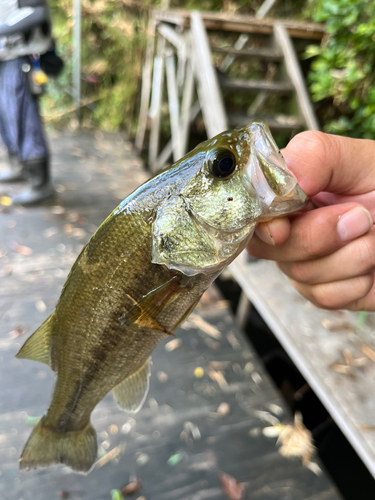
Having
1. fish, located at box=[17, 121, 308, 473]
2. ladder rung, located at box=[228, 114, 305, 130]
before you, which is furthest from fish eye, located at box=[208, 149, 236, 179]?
ladder rung, located at box=[228, 114, 305, 130]

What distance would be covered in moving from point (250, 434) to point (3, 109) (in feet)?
12.5

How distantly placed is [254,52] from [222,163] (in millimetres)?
3523

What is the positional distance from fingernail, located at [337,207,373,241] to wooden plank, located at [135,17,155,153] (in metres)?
5.77

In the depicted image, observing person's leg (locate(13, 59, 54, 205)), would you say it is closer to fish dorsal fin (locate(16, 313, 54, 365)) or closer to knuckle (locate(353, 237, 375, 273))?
fish dorsal fin (locate(16, 313, 54, 365))

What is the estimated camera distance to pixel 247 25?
3828 millimetres

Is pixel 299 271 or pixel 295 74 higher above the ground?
pixel 295 74

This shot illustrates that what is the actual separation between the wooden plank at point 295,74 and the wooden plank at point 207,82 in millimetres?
915

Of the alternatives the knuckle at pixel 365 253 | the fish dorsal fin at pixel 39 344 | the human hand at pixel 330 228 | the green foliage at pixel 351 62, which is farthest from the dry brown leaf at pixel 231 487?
the green foliage at pixel 351 62

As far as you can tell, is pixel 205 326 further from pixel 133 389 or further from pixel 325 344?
pixel 133 389

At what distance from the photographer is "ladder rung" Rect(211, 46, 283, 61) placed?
12.4 ft

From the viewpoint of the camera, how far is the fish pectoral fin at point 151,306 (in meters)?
0.98

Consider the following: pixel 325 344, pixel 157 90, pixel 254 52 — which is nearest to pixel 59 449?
pixel 325 344

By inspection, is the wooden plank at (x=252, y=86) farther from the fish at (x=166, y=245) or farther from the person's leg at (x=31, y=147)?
the fish at (x=166, y=245)

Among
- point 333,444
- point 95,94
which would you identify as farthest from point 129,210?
point 95,94
